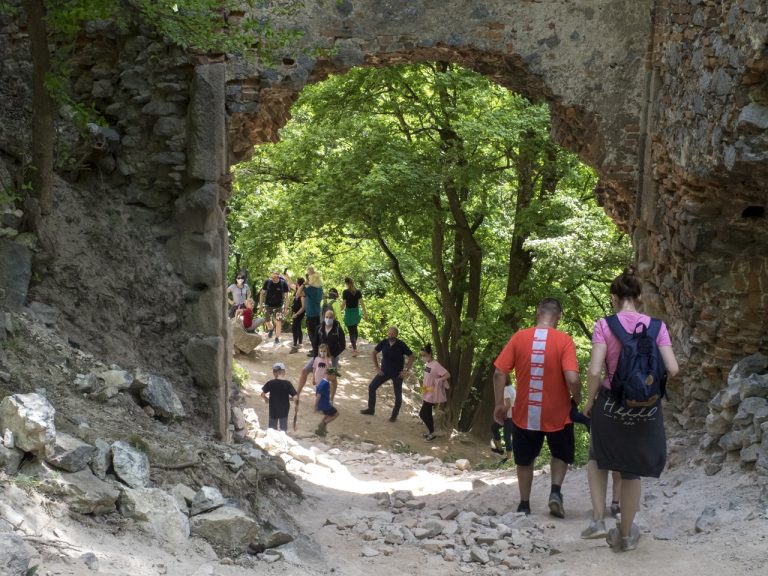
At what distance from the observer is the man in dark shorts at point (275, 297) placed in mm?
18141

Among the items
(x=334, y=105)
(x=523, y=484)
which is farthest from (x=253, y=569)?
(x=334, y=105)

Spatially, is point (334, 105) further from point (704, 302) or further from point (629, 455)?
point (629, 455)

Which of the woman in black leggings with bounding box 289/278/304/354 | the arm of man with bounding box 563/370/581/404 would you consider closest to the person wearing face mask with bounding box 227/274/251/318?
the woman in black leggings with bounding box 289/278/304/354

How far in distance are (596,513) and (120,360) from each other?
3.79 m

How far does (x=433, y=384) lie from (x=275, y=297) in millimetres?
4942

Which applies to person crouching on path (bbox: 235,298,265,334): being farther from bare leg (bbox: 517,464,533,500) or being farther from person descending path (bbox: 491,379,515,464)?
bare leg (bbox: 517,464,533,500)

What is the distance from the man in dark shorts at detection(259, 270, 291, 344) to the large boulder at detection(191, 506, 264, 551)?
12.6m

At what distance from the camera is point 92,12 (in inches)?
294

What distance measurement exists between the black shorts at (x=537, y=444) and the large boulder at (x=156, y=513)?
258cm

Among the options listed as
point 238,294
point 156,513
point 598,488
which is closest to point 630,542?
point 598,488

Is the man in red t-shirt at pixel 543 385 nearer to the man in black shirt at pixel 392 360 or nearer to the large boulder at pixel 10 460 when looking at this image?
the large boulder at pixel 10 460

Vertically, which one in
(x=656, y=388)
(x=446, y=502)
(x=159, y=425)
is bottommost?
(x=446, y=502)

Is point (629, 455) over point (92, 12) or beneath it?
beneath

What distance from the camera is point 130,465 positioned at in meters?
5.59
